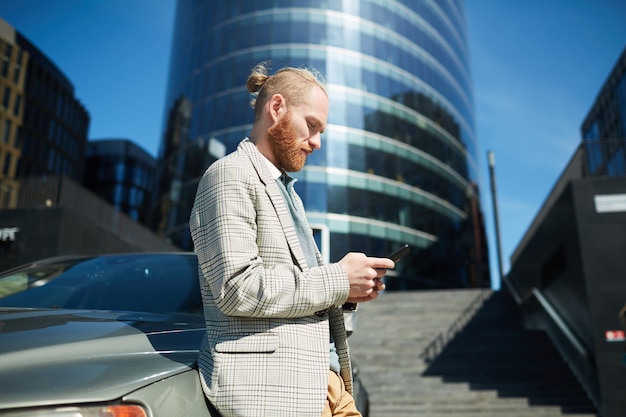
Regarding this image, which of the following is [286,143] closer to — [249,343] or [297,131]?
[297,131]

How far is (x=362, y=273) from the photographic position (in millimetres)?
1608

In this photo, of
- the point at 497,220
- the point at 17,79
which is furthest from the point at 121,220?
the point at 17,79

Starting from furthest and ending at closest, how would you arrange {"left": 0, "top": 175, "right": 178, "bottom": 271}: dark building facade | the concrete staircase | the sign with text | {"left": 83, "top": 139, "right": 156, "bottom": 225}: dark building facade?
{"left": 83, "top": 139, "right": 156, "bottom": 225}: dark building facade → the sign with text → {"left": 0, "top": 175, "right": 178, "bottom": 271}: dark building facade → the concrete staircase

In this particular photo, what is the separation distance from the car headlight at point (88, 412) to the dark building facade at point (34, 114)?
4975cm

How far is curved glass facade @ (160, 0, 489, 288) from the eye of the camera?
31.2 meters

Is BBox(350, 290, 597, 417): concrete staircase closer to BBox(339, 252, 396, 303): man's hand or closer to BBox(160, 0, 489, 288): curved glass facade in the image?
BBox(339, 252, 396, 303): man's hand

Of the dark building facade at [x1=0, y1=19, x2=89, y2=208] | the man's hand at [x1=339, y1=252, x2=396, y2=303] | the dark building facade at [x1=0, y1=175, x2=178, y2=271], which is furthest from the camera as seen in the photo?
the dark building facade at [x1=0, y1=19, x2=89, y2=208]

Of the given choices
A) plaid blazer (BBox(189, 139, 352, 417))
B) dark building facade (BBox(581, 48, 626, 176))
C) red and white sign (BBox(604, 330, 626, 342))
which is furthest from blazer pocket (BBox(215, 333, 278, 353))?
dark building facade (BBox(581, 48, 626, 176))

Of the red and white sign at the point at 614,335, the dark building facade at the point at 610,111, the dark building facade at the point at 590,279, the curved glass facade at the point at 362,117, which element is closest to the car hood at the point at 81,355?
the dark building facade at the point at 590,279

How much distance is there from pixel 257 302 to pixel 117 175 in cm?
6892

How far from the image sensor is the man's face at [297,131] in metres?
1.83

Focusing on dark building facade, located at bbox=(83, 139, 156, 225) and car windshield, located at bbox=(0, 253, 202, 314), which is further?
dark building facade, located at bbox=(83, 139, 156, 225)

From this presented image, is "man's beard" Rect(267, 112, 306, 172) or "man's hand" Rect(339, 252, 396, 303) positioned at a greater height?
"man's beard" Rect(267, 112, 306, 172)

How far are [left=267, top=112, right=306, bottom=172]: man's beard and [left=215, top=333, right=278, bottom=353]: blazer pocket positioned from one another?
22.8 inches
